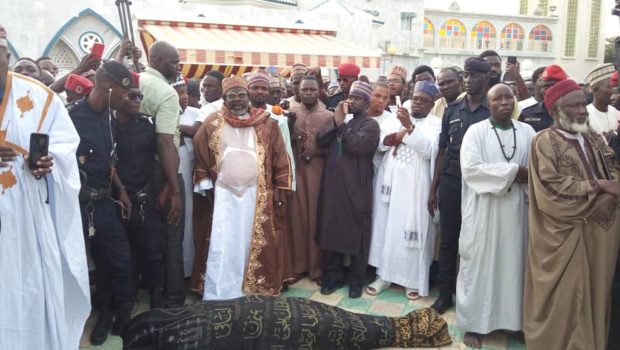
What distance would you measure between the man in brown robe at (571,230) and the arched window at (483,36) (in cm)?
3291

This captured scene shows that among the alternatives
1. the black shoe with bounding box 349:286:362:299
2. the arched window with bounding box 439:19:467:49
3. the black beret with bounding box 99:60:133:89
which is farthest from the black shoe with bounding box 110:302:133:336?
the arched window with bounding box 439:19:467:49

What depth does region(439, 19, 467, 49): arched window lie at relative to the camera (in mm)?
33500

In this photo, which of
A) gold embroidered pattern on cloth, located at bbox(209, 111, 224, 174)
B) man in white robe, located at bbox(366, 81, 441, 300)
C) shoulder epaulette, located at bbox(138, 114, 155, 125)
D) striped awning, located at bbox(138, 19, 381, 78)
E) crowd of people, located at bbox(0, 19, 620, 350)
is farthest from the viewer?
striped awning, located at bbox(138, 19, 381, 78)

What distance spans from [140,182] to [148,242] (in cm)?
49

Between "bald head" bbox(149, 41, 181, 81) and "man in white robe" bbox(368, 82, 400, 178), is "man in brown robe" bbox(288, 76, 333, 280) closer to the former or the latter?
"man in white robe" bbox(368, 82, 400, 178)

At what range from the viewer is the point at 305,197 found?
5.13 metres

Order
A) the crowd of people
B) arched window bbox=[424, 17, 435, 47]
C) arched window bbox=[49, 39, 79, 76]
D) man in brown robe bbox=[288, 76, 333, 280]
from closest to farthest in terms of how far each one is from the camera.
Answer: the crowd of people, man in brown robe bbox=[288, 76, 333, 280], arched window bbox=[49, 39, 79, 76], arched window bbox=[424, 17, 435, 47]

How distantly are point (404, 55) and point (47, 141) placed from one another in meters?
25.9

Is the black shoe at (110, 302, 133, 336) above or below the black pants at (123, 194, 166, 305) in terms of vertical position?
below

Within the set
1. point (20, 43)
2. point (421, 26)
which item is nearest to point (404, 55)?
point (421, 26)

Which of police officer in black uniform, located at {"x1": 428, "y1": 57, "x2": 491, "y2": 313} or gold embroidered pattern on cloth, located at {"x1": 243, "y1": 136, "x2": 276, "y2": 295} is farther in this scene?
gold embroidered pattern on cloth, located at {"x1": 243, "y1": 136, "x2": 276, "y2": 295}

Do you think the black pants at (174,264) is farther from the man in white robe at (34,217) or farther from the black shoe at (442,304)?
the black shoe at (442,304)

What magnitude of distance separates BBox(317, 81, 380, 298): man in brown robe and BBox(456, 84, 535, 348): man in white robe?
113 cm

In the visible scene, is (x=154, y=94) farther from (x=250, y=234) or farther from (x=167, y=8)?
(x=167, y=8)
